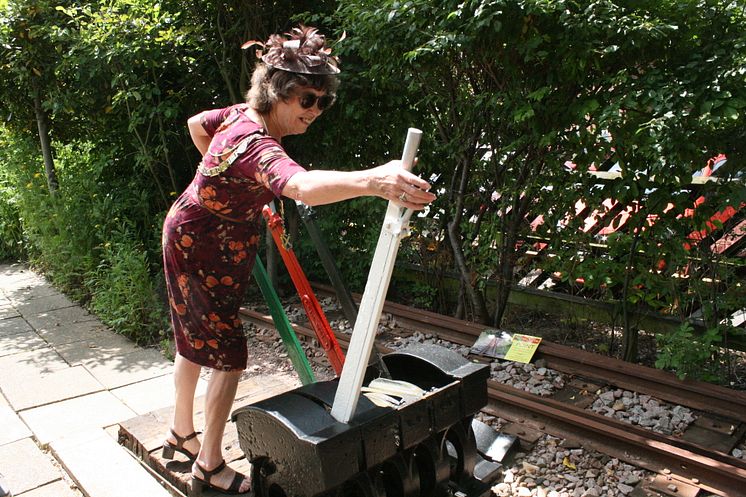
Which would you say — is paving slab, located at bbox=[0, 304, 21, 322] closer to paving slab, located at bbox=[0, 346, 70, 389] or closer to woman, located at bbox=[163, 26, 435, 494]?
paving slab, located at bbox=[0, 346, 70, 389]

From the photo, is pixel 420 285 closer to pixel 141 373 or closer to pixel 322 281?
pixel 322 281

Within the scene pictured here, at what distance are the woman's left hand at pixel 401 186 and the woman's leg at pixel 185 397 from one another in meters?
1.64

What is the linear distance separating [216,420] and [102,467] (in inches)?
41.7

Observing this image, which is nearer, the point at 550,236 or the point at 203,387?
the point at 203,387

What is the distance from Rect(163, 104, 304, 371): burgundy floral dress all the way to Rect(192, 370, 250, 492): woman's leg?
0.07 metres

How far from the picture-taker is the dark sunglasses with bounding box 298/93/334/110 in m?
2.51

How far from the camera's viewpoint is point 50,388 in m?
4.89

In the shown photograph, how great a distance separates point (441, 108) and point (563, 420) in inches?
110

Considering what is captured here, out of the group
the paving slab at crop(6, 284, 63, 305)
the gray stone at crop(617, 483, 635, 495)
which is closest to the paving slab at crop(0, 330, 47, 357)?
the paving slab at crop(6, 284, 63, 305)

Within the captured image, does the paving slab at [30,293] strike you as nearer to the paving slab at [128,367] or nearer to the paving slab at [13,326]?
the paving slab at [13,326]

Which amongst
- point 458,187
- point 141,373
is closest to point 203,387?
point 141,373

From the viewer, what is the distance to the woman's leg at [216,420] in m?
2.93

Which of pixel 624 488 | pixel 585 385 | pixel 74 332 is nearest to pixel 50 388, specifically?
pixel 74 332

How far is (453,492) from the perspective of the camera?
2.86m
